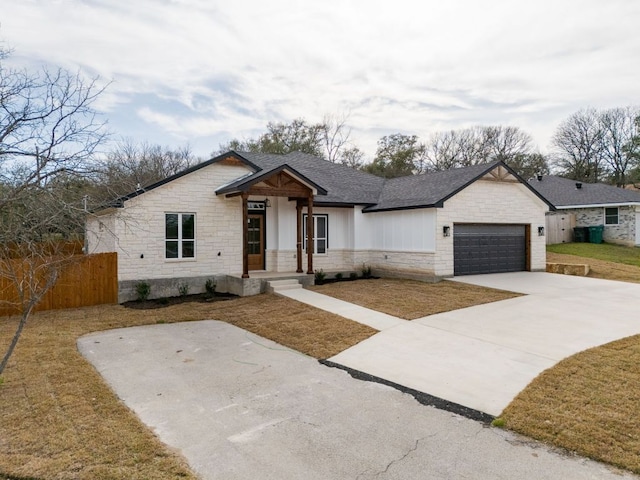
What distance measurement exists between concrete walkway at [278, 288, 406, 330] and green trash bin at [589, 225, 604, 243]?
20.8 meters

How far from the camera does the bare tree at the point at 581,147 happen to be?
1618 inches

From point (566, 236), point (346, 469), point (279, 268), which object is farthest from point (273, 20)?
point (566, 236)

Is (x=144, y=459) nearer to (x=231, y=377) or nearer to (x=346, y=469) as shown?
(x=346, y=469)

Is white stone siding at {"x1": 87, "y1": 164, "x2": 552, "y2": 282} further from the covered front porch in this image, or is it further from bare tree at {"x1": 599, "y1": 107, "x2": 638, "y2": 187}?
bare tree at {"x1": 599, "y1": 107, "x2": 638, "y2": 187}

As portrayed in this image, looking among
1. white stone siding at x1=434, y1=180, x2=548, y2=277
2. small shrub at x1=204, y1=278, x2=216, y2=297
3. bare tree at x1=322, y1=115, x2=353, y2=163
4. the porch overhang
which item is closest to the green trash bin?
white stone siding at x1=434, y1=180, x2=548, y2=277

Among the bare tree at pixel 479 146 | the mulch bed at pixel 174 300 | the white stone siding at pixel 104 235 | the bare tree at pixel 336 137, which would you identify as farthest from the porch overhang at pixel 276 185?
the bare tree at pixel 479 146

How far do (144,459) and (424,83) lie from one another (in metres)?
21.8

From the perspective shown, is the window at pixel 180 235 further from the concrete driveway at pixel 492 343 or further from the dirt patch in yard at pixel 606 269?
the dirt patch in yard at pixel 606 269

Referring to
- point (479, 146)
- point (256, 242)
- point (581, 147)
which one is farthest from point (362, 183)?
point (581, 147)

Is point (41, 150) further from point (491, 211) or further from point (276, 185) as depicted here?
point (491, 211)

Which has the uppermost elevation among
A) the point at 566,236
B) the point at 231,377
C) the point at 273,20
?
the point at 273,20

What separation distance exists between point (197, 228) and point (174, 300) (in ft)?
8.37

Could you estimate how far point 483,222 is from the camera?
1566 cm

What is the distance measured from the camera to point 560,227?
2544 centimetres
